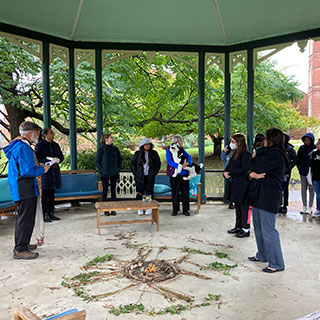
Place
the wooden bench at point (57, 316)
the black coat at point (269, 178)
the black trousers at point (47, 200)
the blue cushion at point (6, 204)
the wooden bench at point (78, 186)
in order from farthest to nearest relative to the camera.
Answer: the wooden bench at point (78, 186) < the black trousers at point (47, 200) < the blue cushion at point (6, 204) < the black coat at point (269, 178) < the wooden bench at point (57, 316)

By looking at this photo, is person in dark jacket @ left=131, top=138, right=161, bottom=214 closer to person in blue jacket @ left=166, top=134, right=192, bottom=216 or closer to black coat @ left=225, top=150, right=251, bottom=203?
person in blue jacket @ left=166, top=134, right=192, bottom=216

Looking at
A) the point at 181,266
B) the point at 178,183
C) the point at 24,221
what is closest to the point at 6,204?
the point at 24,221

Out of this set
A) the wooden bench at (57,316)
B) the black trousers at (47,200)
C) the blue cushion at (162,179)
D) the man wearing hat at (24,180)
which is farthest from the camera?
the blue cushion at (162,179)

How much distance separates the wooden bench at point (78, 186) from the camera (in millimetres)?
7168

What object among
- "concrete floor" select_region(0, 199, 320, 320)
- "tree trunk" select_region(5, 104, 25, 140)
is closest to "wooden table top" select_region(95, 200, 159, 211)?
"concrete floor" select_region(0, 199, 320, 320)

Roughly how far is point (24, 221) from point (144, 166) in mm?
2940

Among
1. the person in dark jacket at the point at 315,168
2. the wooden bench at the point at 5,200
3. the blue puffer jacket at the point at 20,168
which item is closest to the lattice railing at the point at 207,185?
the person in dark jacket at the point at 315,168

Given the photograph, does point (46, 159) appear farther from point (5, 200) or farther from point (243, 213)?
point (243, 213)

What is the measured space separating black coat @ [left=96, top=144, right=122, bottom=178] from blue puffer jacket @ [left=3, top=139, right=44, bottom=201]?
2.53m

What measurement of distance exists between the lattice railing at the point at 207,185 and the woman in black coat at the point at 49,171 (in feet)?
6.47

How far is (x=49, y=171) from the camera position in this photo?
20.7ft

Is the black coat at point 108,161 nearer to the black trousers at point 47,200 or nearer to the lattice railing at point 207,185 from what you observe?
the black trousers at point 47,200

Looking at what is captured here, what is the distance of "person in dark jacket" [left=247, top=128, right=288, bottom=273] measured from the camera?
3850mm

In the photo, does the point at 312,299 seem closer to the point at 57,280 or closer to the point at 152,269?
the point at 152,269
